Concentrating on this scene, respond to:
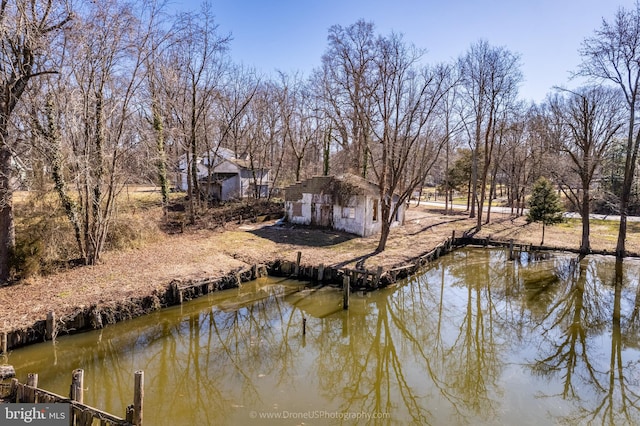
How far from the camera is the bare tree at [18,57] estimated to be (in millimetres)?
11471

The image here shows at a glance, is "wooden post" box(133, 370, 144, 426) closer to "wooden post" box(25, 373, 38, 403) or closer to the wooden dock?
the wooden dock

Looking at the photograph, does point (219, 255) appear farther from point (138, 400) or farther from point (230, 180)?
point (230, 180)

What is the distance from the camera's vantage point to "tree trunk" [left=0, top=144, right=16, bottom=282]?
41.3 ft

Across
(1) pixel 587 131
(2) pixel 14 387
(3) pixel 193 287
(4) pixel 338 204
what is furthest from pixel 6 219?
(1) pixel 587 131

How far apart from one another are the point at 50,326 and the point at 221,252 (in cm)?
924

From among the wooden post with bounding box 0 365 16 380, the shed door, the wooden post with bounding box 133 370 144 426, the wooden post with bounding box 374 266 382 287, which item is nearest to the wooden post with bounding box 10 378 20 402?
the wooden post with bounding box 0 365 16 380

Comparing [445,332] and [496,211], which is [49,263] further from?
[496,211]

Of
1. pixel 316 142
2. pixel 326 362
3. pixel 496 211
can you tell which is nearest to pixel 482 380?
pixel 326 362

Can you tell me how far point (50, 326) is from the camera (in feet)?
35.9

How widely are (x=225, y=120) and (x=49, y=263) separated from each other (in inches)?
888

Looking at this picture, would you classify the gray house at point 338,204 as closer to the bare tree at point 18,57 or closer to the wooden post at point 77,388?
the bare tree at point 18,57

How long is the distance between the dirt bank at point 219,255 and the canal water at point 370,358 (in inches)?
47.6

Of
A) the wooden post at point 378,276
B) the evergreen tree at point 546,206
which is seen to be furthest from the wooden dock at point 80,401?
the evergreen tree at point 546,206

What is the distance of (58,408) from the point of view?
7.06 metres
